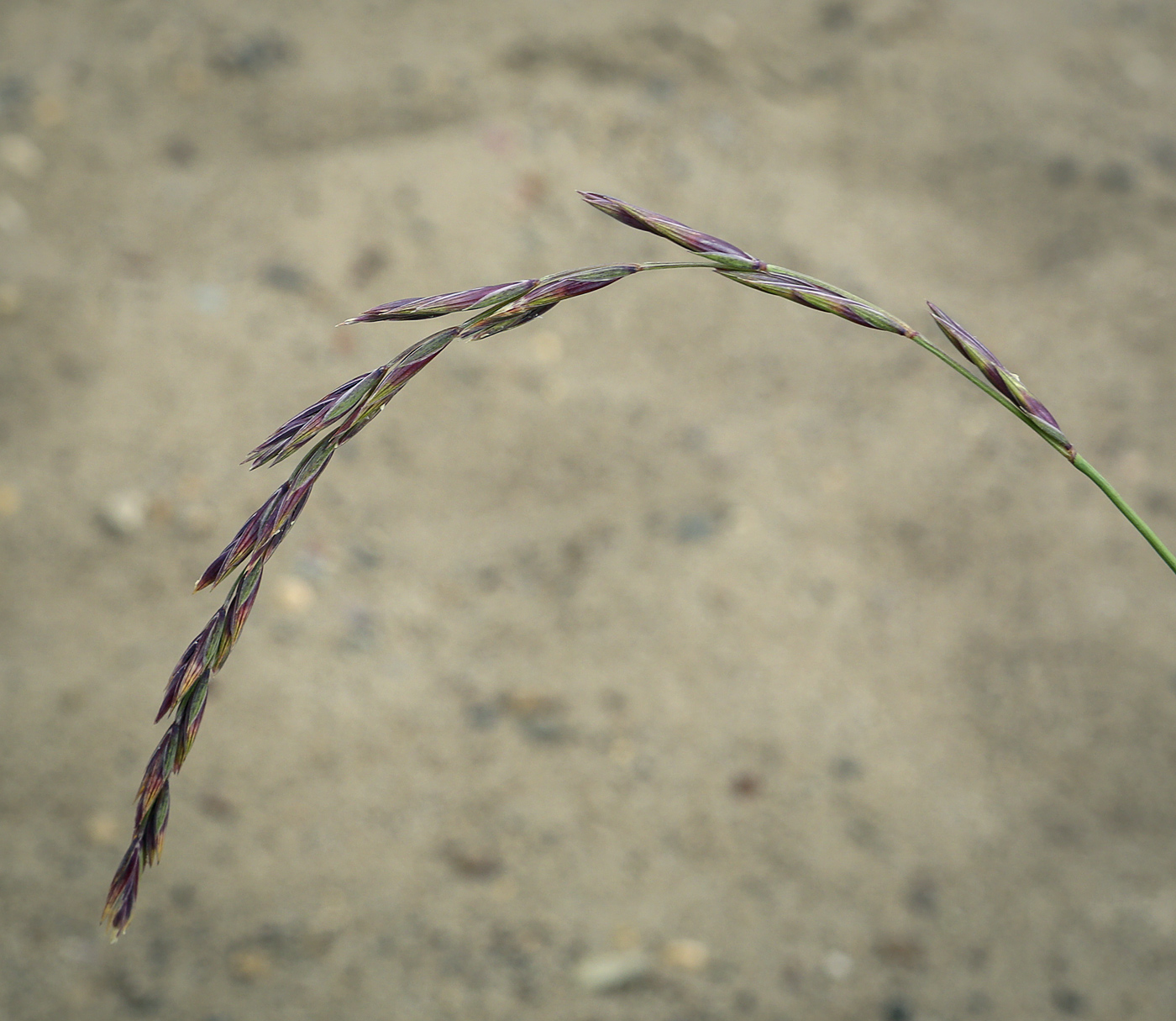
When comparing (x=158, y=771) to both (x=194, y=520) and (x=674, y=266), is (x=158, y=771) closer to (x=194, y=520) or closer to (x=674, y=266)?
(x=674, y=266)

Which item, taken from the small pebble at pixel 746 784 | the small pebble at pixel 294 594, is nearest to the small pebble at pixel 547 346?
the small pebble at pixel 294 594

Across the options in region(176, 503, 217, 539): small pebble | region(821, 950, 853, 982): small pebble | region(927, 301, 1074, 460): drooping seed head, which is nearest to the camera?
region(927, 301, 1074, 460): drooping seed head

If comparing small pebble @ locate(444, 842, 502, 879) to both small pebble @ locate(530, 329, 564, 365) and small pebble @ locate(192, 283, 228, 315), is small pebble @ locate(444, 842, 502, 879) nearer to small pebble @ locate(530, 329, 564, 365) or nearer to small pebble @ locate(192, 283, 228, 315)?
small pebble @ locate(530, 329, 564, 365)

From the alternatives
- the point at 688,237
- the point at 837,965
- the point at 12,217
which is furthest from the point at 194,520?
the point at 688,237

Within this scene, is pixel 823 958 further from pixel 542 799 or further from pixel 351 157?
pixel 351 157

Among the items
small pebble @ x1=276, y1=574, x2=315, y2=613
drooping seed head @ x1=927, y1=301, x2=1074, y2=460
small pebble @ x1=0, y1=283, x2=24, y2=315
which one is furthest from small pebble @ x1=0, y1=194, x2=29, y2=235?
drooping seed head @ x1=927, y1=301, x2=1074, y2=460

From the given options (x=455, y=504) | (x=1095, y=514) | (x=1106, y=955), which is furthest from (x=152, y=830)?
(x=1095, y=514)
